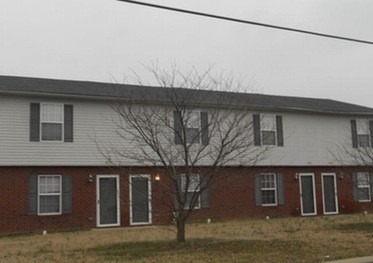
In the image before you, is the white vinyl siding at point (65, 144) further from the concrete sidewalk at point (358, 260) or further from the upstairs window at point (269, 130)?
the concrete sidewalk at point (358, 260)

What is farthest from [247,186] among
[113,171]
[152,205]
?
[113,171]

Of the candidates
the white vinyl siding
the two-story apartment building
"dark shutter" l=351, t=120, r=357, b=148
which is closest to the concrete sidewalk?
the two-story apartment building

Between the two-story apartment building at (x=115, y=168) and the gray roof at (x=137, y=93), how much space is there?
56 mm

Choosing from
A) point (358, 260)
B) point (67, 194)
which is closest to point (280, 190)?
point (67, 194)

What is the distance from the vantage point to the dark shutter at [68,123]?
19.0 m

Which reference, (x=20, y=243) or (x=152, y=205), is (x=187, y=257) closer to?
(x=20, y=243)

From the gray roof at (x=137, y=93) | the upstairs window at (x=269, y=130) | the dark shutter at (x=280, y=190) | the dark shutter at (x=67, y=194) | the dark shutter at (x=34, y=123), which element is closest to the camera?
the gray roof at (x=137, y=93)

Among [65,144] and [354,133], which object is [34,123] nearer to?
[65,144]

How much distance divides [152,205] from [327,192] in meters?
9.30

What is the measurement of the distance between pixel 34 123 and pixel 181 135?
21.2 feet

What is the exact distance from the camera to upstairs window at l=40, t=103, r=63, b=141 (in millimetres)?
18656

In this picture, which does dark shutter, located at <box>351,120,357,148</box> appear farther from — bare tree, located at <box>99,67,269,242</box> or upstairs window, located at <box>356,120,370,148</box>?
bare tree, located at <box>99,67,269,242</box>

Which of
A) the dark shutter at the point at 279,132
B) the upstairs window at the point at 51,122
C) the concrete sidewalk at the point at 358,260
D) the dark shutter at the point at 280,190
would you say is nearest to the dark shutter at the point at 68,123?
the upstairs window at the point at 51,122

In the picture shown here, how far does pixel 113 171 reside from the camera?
65.4 ft
